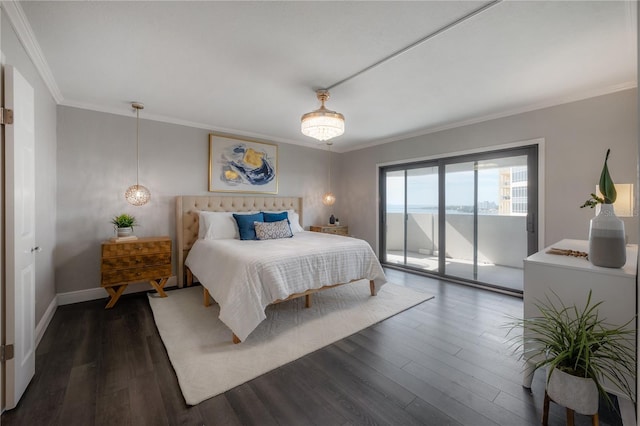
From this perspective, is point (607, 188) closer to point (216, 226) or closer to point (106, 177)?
point (216, 226)

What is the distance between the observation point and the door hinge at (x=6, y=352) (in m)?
1.54

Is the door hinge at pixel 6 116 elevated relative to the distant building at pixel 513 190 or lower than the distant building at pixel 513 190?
elevated

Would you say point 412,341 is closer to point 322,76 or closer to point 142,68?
point 322,76

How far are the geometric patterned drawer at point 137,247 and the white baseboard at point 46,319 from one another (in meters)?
0.71

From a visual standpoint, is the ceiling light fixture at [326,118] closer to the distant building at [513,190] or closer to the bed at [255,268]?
the bed at [255,268]

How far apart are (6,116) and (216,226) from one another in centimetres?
243

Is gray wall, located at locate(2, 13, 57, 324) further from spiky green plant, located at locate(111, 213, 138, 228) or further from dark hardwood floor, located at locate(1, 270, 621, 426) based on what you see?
spiky green plant, located at locate(111, 213, 138, 228)

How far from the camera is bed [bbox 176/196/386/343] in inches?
91.0

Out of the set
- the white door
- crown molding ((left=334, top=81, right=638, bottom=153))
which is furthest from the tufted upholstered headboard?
crown molding ((left=334, top=81, right=638, bottom=153))

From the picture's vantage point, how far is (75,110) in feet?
10.7

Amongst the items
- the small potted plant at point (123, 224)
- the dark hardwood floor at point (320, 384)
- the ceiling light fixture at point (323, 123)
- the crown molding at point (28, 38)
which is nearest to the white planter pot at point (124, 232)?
the small potted plant at point (123, 224)

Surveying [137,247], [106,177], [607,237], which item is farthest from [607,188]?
[106,177]

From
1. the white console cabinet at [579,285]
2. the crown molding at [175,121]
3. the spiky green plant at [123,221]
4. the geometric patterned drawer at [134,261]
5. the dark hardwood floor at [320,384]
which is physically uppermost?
the crown molding at [175,121]

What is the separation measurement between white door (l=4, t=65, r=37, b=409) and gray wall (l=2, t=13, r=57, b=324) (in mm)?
633
